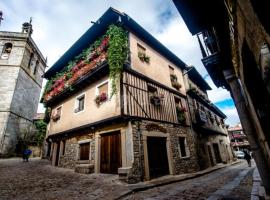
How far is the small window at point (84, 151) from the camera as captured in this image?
31.7ft

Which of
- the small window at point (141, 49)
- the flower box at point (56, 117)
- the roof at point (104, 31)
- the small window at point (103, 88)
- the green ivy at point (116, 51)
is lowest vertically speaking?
the flower box at point (56, 117)

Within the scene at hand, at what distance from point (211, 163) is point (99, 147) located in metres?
10.7

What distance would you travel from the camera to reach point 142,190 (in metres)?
6.12

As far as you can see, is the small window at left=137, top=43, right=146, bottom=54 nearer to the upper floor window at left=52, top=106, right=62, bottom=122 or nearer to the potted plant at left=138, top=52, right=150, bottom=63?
the potted plant at left=138, top=52, right=150, bottom=63

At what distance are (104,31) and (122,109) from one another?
5849 mm

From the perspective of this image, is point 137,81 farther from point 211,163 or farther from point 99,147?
point 211,163

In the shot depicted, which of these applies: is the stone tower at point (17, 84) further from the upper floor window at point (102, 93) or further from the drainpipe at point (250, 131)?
the drainpipe at point (250, 131)

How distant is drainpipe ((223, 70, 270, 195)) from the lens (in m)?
4.21

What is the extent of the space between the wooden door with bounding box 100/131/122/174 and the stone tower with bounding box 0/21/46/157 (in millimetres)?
15143

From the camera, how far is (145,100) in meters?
9.39

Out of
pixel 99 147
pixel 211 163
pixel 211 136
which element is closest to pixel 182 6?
pixel 99 147

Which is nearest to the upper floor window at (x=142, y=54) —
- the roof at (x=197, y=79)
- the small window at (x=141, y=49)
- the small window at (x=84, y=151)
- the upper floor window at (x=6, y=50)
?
the small window at (x=141, y=49)

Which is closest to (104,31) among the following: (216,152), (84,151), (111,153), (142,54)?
(142,54)

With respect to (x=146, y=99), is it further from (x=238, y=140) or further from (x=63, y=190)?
(x=238, y=140)
